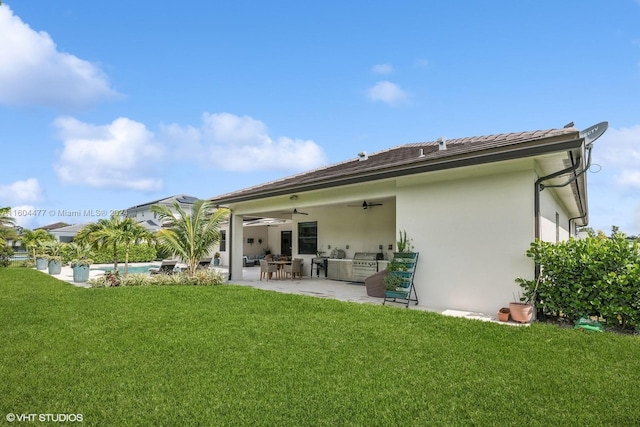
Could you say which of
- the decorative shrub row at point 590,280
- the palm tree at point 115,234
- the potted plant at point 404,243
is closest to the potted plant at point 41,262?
the palm tree at point 115,234

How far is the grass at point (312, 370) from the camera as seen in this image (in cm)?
364

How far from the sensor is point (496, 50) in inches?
445

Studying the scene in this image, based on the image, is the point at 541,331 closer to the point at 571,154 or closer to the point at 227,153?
the point at 571,154

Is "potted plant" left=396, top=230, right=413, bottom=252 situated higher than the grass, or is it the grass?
"potted plant" left=396, top=230, right=413, bottom=252

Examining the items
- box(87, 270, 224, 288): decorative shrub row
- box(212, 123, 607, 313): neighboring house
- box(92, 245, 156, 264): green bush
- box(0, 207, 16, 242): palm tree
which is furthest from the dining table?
box(0, 207, 16, 242): palm tree

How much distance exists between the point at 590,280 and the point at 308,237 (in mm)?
11712

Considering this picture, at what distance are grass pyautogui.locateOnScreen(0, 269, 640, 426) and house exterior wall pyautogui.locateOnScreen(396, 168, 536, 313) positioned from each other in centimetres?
140

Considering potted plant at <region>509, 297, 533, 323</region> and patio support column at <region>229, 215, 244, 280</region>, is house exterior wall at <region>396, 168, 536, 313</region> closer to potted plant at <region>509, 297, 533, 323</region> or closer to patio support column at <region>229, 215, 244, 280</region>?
potted plant at <region>509, 297, 533, 323</region>

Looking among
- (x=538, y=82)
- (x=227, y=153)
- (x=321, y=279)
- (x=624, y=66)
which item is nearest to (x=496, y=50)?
(x=538, y=82)

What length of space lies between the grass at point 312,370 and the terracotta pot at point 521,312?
54cm

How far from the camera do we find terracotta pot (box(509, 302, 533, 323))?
23.3 ft

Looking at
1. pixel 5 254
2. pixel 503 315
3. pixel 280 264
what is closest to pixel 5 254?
pixel 5 254

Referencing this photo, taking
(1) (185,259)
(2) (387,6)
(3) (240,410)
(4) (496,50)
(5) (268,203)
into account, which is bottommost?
(3) (240,410)

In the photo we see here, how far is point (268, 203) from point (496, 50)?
9.40 meters
